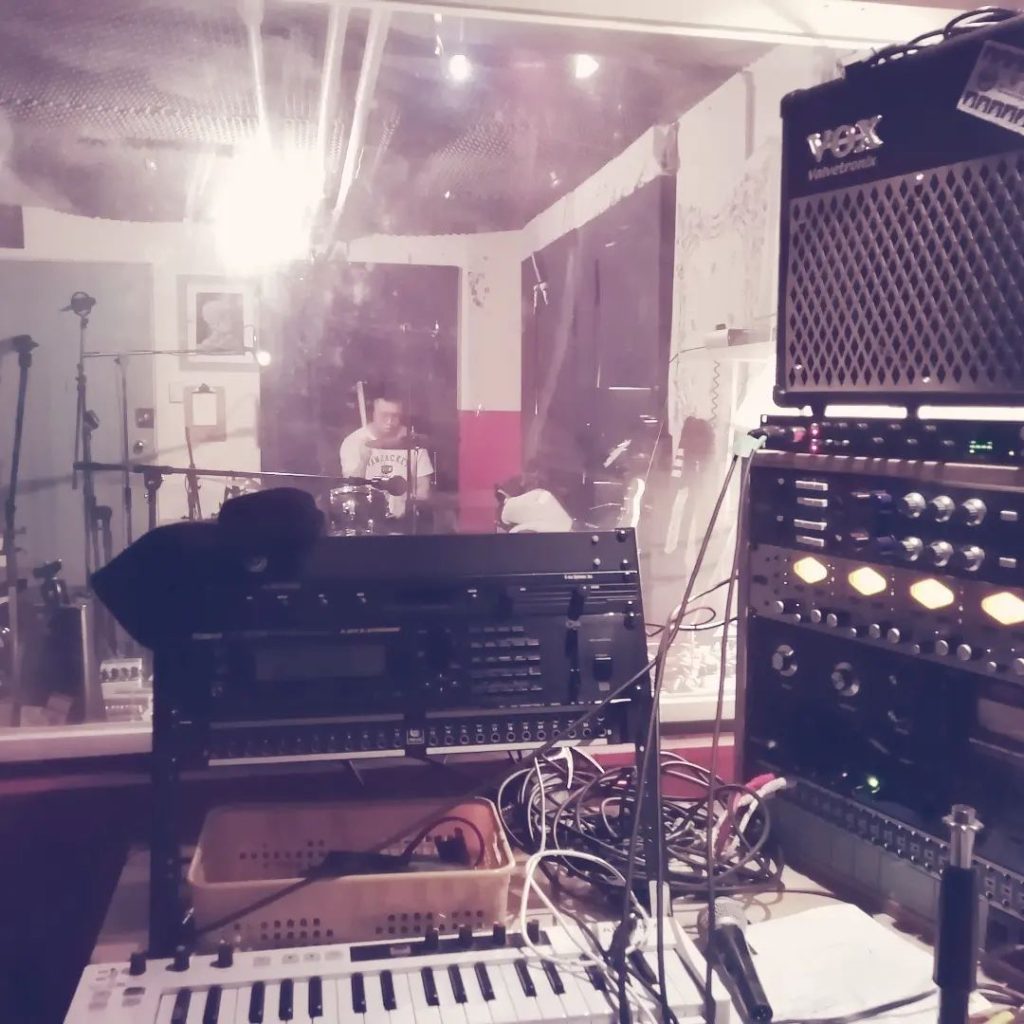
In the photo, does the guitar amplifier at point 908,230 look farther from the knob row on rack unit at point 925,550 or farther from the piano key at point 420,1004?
the piano key at point 420,1004

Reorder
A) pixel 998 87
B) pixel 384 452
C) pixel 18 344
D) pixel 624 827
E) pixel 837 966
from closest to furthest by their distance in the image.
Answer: pixel 998 87, pixel 837 966, pixel 624 827, pixel 18 344, pixel 384 452

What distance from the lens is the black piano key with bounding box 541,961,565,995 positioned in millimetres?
842

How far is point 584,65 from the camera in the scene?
4.44ft

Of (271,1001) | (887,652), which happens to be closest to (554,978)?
(271,1001)

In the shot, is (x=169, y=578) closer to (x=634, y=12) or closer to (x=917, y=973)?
(x=917, y=973)

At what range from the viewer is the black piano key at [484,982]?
32.6 inches

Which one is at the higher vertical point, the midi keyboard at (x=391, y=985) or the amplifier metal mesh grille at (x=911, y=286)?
the amplifier metal mesh grille at (x=911, y=286)

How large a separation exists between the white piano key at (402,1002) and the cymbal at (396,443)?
685mm

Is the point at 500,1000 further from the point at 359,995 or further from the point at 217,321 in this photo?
the point at 217,321

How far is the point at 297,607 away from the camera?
37.7 inches

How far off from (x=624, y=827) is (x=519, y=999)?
1.06 feet

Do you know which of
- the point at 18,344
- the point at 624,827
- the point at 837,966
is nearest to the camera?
the point at 837,966

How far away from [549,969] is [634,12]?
3.80ft

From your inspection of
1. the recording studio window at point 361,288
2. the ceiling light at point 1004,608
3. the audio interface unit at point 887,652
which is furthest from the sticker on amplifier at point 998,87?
the recording studio window at point 361,288
